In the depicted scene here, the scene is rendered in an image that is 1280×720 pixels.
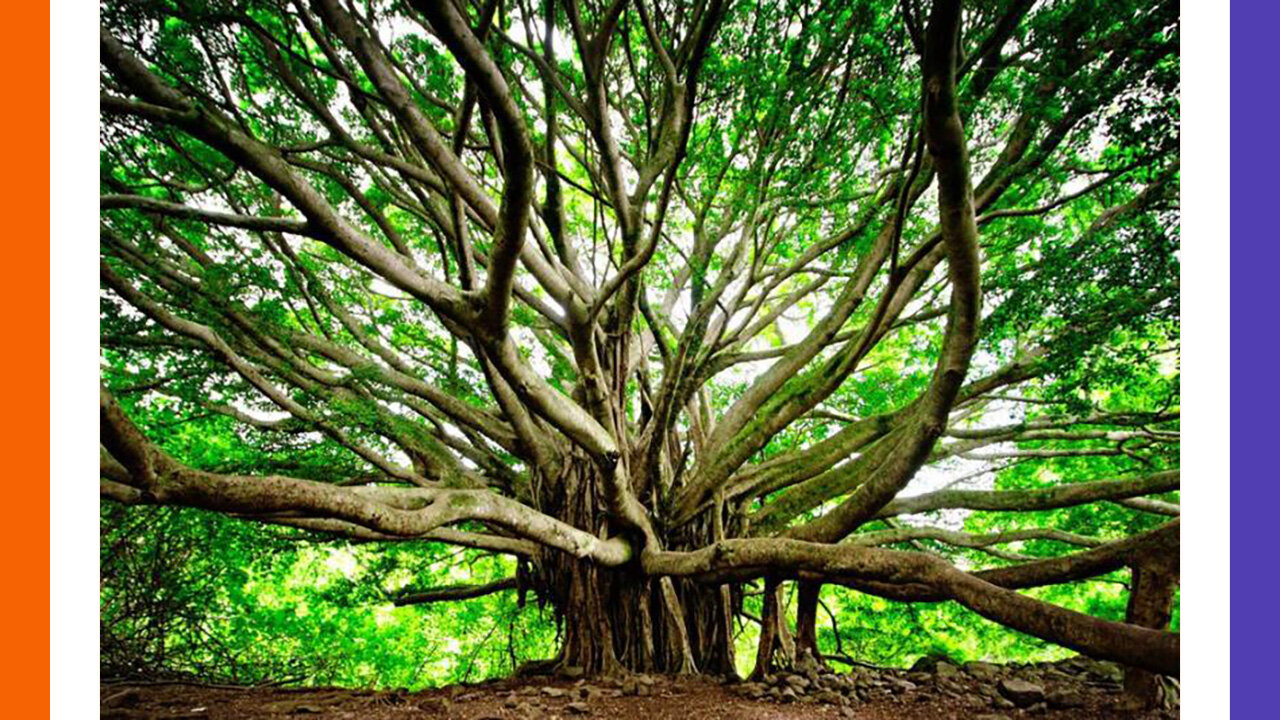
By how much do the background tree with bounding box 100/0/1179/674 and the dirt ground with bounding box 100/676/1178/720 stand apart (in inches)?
21.8

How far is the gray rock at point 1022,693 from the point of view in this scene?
2717mm

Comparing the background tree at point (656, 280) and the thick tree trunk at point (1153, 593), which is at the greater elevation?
the background tree at point (656, 280)

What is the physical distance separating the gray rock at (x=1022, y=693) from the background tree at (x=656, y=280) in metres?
0.68

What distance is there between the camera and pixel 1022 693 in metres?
2.74

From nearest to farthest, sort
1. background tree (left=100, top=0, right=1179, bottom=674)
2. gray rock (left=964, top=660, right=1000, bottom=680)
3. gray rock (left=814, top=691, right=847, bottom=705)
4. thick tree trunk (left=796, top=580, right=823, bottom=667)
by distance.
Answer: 1. background tree (left=100, top=0, right=1179, bottom=674)
2. gray rock (left=814, top=691, right=847, bottom=705)
3. gray rock (left=964, top=660, right=1000, bottom=680)
4. thick tree trunk (left=796, top=580, right=823, bottom=667)

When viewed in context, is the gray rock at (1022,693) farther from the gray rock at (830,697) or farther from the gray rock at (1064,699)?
the gray rock at (830,697)

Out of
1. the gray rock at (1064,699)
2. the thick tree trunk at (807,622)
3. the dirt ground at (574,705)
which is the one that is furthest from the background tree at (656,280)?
the gray rock at (1064,699)

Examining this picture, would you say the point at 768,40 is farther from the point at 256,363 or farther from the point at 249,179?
the point at 256,363

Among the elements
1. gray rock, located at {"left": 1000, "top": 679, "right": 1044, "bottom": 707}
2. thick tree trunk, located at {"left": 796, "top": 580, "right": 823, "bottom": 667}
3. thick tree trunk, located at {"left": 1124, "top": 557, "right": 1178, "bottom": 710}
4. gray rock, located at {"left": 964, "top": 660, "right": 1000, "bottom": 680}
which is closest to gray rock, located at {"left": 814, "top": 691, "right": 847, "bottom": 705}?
thick tree trunk, located at {"left": 796, "top": 580, "right": 823, "bottom": 667}

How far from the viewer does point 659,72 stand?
3.68 m

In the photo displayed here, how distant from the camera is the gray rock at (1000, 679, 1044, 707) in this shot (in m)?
2.72

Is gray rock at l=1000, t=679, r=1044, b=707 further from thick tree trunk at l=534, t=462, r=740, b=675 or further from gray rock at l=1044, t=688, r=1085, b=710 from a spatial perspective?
thick tree trunk at l=534, t=462, r=740, b=675

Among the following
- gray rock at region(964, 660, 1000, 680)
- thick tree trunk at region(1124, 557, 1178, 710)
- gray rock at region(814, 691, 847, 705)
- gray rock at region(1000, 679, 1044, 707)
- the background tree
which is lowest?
gray rock at region(964, 660, 1000, 680)

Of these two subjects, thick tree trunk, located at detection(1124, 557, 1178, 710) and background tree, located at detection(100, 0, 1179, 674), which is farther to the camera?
thick tree trunk, located at detection(1124, 557, 1178, 710)
